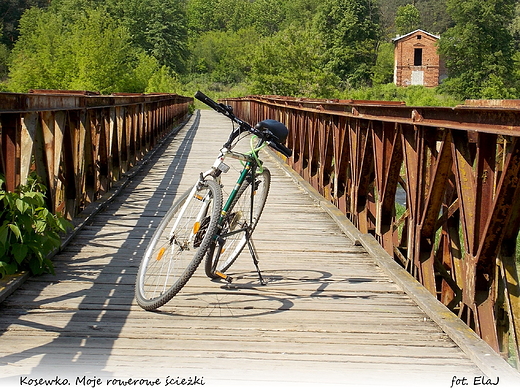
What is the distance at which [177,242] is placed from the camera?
4.64m

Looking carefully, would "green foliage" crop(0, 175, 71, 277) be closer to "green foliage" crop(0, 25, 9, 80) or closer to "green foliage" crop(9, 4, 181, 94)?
"green foliage" crop(9, 4, 181, 94)

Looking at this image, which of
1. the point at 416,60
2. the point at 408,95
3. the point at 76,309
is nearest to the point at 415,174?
the point at 76,309

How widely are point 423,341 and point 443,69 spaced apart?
8729 cm

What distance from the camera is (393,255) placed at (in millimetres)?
5980

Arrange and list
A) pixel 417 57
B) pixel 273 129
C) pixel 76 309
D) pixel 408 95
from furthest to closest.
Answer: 1. pixel 417 57
2. pixel 408 95
3. pixel 273 129
4. pixel 76 309

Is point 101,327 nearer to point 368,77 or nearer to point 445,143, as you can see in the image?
point 445,143

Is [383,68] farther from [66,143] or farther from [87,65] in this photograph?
[66,143]

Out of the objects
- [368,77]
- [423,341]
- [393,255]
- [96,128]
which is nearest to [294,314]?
[423,341]

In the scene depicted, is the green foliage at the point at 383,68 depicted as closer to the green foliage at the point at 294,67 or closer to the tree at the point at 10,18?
the green foliage at the point at 294,67

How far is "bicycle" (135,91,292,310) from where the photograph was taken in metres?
4.40

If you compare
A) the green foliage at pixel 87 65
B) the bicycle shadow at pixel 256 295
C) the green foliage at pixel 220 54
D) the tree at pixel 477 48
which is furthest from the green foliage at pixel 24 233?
the green foliage at pixel 220 54

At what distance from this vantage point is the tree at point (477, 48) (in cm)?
5944

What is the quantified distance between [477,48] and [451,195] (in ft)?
192

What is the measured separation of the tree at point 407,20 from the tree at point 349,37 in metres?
41.0
